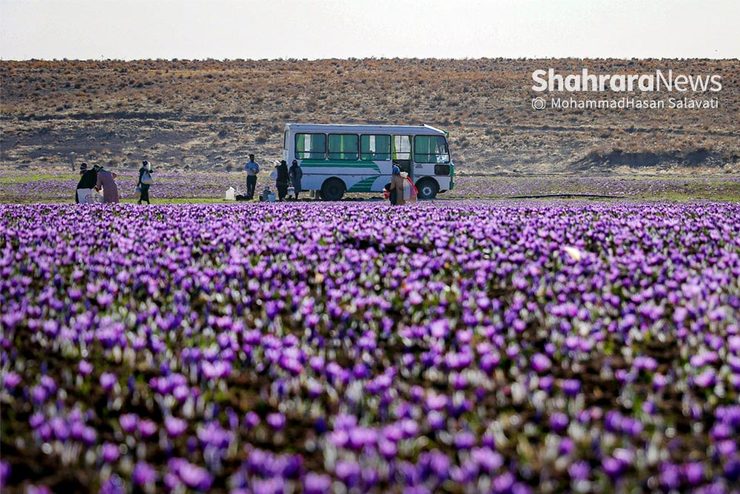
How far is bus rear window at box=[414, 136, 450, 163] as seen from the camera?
116ft

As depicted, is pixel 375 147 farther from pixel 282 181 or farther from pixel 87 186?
pixel 87 186

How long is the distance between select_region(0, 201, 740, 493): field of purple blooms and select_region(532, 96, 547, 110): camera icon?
7931 cm

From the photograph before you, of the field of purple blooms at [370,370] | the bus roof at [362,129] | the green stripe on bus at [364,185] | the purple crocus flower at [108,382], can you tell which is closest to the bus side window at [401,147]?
the bus roof at [362,129]

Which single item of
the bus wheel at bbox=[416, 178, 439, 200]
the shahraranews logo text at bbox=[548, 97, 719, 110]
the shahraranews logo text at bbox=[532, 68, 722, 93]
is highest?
the shahraranews logo text at bbox=[532, 68, 722, 93]

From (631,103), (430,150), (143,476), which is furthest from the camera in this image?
(631,103)

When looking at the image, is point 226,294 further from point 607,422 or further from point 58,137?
point 58,137

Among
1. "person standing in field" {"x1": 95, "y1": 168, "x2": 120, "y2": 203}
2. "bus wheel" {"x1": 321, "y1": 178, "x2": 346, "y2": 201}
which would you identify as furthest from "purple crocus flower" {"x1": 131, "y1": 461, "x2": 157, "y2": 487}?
"bus wheel" {"x1": 321, "y1": 178, "x2": 346, "y2": 201}

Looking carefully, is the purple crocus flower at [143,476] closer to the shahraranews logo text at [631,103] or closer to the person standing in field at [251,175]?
the person standing in field at [251,175]

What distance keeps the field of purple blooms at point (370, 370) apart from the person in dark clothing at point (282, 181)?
2291cm

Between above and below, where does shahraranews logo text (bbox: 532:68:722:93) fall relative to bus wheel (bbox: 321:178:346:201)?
Answer: above

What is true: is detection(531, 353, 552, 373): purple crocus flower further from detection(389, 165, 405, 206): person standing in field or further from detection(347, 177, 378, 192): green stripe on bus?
detection(347, 177, 378, 192): green stripe on bus

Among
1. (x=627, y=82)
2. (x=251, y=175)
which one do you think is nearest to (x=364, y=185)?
(x=251, y=175)

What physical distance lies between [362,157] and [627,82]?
2857 inches

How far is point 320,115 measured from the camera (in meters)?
81.3
